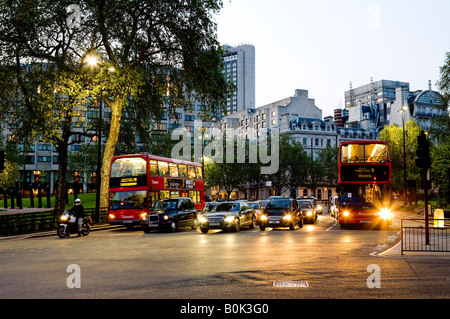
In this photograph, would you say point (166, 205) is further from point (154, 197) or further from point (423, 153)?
point (423, 153)

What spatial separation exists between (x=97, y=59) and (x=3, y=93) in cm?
591

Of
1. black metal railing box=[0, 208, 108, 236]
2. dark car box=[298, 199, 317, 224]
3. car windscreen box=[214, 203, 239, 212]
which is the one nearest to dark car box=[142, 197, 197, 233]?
car windscreen box=[214, 203, 239, 212]

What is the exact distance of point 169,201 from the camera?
83.9 ft

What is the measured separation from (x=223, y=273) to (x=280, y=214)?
48.2ft

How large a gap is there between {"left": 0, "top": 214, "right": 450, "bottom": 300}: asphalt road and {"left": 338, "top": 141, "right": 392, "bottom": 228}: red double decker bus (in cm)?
941

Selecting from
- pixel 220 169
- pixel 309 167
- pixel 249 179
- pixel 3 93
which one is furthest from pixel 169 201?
pixel 309 167

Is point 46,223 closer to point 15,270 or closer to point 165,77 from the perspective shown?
point 165,77

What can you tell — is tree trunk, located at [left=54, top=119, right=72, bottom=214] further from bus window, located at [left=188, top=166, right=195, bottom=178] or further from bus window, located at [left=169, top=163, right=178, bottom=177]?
bus window, located at [left=188, top=166, right=195, bottom=178]

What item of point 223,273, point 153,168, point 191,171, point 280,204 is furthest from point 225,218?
point 223,273

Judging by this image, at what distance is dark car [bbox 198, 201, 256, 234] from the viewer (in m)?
23.5

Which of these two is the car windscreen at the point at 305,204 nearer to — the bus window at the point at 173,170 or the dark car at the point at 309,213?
the dark car at the point at 309,213

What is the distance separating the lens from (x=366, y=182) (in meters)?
25.0

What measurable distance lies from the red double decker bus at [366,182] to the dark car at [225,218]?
538 centimetres

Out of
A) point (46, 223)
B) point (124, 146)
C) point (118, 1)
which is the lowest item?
point (46, 223)
